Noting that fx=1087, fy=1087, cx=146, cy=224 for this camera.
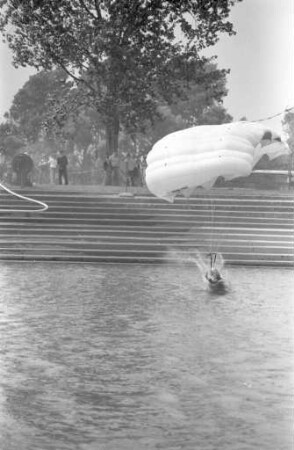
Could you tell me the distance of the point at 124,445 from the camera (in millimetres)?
7262

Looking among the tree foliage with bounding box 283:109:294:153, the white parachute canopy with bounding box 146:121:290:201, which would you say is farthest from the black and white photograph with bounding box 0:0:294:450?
the tree foliage with bounding box 283:109:294:153

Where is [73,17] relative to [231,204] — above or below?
above

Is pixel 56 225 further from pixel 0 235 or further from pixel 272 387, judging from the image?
pixel 272 387

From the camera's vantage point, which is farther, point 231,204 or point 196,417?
point 231,204

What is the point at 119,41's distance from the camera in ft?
136

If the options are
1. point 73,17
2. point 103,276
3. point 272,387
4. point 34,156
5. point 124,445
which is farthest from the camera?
point 34,156

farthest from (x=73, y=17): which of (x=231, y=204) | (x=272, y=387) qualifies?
(x=272, y=387)

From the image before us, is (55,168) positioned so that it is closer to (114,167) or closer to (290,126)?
(114,167)

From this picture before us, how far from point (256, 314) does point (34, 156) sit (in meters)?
89.2

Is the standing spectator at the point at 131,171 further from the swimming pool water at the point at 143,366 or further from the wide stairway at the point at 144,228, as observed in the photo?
the swimming pool water at the point at 143,366

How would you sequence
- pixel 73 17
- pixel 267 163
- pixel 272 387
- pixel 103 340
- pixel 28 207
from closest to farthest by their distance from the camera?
pixel 272 387 → pixel 103 340 → pixel 28 207 → pixel 73 17 → pixel 267 163

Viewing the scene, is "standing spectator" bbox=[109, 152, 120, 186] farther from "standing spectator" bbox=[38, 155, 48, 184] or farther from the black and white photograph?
"standing spectator" bbox=[38, 155, 48, 184]

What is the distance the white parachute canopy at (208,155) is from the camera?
16.7 metres

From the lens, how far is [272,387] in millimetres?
9562
